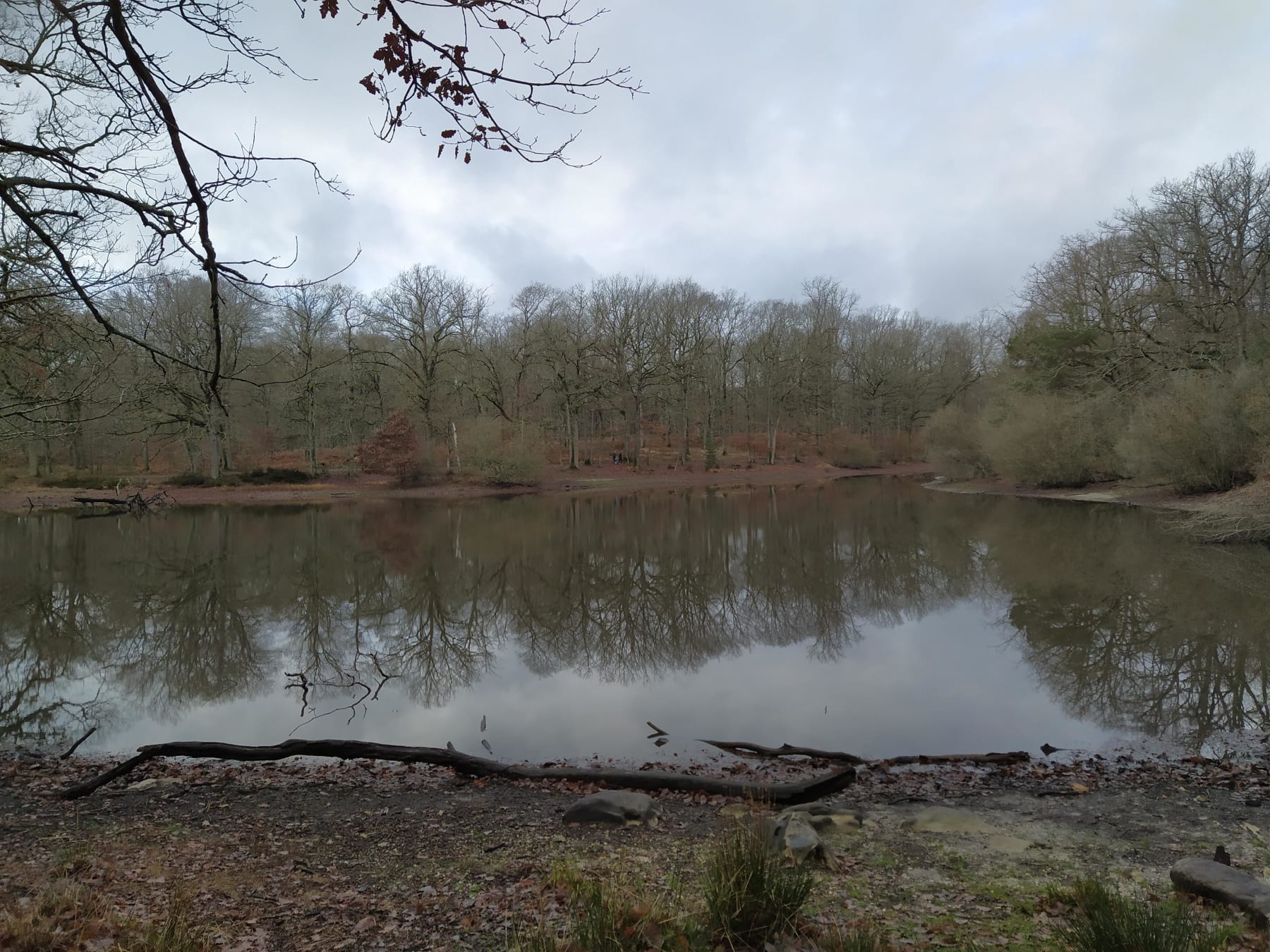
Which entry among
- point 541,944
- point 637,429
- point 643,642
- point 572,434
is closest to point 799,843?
point 541,944

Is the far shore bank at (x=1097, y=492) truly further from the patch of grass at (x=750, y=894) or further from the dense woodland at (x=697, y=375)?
the patch of grass at (x=750, y=894)

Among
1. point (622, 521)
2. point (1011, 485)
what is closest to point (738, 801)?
point (622, 521)

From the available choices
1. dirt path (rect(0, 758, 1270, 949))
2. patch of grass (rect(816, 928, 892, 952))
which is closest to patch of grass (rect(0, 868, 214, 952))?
dirt path (rect(0, 758, 1270, 949))

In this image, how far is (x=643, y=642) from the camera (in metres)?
11.3

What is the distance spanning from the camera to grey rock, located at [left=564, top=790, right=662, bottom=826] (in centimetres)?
535

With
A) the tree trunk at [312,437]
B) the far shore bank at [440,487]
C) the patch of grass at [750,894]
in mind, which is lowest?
the patch of grass at [750,894]

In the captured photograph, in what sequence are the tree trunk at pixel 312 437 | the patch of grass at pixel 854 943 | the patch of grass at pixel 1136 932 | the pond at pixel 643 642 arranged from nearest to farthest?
the patch of grass at pixel 1136 932 < the patch of grass at pixel 854 943 < the pond at pixel 643 642 < the tree trunk at pixel 312 437

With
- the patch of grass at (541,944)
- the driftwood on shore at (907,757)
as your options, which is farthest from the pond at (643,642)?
the patch of grass at (541,944)

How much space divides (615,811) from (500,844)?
862 mm

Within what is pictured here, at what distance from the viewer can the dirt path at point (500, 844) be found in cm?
367

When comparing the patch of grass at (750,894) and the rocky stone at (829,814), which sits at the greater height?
the patch of grass at (750,894)

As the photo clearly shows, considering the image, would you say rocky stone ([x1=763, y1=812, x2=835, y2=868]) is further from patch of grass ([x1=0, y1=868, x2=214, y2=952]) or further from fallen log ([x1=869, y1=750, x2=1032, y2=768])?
patch of grass ([x1=0, y1=868, x2=214, y2=952])

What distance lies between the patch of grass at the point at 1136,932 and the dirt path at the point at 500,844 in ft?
1.27

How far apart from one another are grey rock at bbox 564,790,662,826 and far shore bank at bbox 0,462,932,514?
2550 cm
